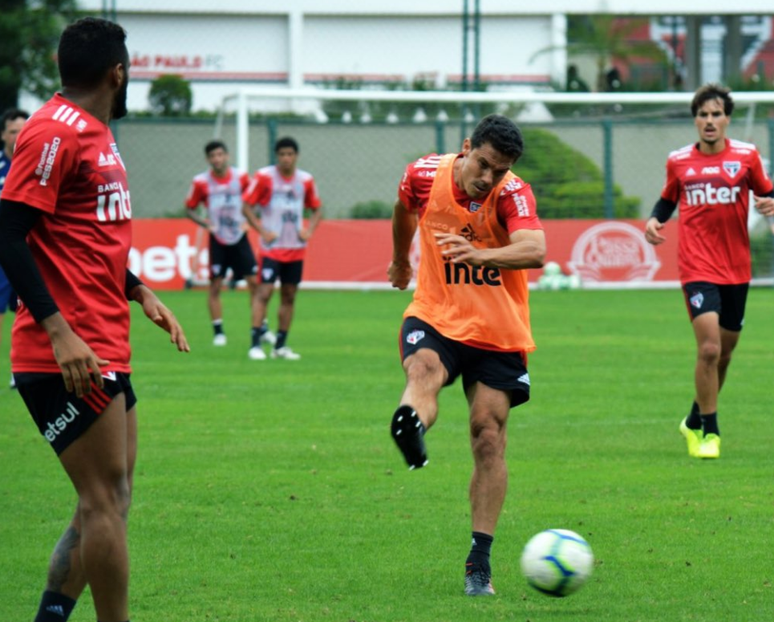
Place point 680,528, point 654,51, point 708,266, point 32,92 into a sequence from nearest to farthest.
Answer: point 680,528, point 708,266, point 32,92, point 654,51

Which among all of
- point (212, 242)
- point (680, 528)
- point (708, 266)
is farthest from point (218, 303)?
point (680, 528)

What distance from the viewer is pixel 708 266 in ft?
32.6

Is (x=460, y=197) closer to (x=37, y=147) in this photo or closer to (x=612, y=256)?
(x=37, y=147)

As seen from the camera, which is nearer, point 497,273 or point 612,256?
point 497,273

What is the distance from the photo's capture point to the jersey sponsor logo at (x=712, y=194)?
392 inches

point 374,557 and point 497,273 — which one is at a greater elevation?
point 497,273

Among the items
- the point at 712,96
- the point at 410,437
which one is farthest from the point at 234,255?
the point at 410,437

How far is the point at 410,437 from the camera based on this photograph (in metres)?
5.71

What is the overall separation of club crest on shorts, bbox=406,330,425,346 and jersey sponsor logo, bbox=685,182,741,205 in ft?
13.5

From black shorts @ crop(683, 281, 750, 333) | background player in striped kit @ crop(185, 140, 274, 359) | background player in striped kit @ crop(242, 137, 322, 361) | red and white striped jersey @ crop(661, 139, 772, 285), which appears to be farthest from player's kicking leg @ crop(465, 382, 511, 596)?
background player in striped kit @ crop(185, 140, 274, 359)

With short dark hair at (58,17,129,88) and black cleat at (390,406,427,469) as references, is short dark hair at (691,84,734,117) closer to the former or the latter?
black cleat at (390,406,427,469)

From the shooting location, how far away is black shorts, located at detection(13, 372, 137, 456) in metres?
4.55

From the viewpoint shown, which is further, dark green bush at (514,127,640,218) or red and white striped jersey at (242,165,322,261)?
dark green bush at (514,127,640,218)

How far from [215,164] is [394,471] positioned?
9.70 metres
